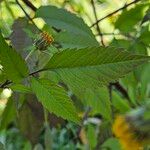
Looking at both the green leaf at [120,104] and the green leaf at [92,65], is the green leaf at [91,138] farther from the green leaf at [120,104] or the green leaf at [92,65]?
the green leaf at [92,65]

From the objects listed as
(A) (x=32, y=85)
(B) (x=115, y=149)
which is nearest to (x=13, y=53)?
(A) (x=32, y=85)

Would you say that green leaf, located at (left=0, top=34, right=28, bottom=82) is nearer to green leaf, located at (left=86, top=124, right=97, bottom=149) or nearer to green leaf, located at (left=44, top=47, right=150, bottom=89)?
green leaf, located at (left=44, top=47, right=150, bottom=89)

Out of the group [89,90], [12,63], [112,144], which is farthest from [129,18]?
[12,63]

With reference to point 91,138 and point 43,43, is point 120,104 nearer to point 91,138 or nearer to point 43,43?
point 91,138

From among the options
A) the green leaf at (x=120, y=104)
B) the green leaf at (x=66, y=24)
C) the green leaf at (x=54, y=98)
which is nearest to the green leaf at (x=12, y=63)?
the green leaf at (x=54, y=98)

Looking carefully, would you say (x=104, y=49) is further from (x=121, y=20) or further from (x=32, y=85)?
(x=121, y=20)

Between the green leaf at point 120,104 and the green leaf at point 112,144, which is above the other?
the green leaf at point 120,104
